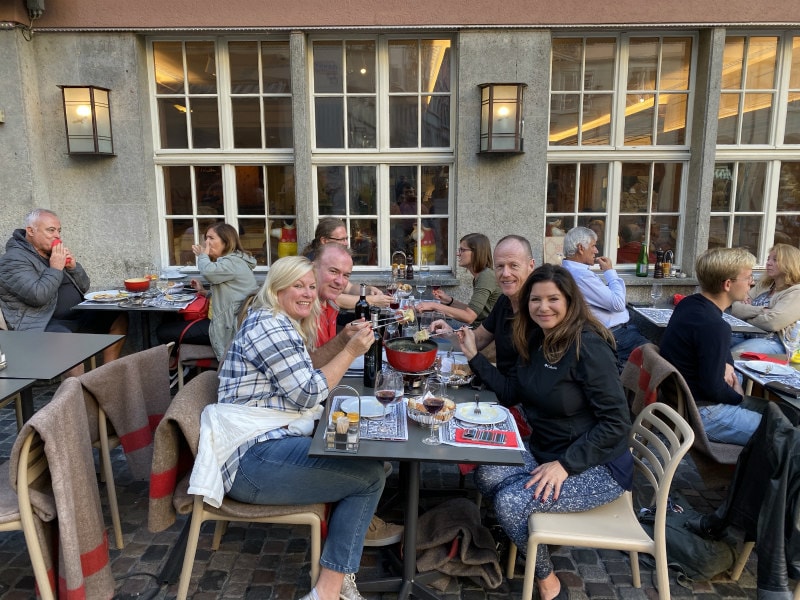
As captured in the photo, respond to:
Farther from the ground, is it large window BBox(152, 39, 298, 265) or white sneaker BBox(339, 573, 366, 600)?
large window BBox(152, 39, 298, 265)

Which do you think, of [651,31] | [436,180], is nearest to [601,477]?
[436,180]

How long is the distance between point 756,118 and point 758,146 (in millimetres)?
302

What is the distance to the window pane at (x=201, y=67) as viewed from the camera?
19.2 feet

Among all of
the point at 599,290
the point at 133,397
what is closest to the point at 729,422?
the point at 599,290

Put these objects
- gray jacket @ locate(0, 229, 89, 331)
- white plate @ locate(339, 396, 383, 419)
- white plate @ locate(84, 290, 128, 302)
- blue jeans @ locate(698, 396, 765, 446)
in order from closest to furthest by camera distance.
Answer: white plate @ locate(339, 396, 383, 419) < blue jeans @ locate(698, 396, 765, 446) < gray jacket @ locate(0, 229, 89, 331) < white plate @ locate(84, 290, 128, 302)

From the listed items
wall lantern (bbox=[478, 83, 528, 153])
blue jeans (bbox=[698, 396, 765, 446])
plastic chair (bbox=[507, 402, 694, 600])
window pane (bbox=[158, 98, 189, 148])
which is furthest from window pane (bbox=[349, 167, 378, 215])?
plastic chair (bbox=[507, 402, 694, 600])

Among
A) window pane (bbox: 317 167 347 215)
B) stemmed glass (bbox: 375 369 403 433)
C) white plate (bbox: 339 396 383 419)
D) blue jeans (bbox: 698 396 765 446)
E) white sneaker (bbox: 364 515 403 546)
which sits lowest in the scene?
white sneaker (bbox: 364 515 403 546)

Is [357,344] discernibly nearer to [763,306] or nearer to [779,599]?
[779,599]

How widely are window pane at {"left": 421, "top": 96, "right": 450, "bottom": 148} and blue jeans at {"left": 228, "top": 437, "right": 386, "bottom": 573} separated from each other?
428cm

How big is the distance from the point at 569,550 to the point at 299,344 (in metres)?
1.85

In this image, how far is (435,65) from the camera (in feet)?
19.2

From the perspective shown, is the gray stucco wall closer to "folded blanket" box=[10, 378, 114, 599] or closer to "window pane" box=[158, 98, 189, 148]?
"window pane" box=[158, 98, 189, 148]

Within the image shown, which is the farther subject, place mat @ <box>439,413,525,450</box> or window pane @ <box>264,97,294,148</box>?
window pane @ <box>264,97,294,148</box>

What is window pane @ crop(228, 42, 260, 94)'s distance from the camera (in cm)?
584
